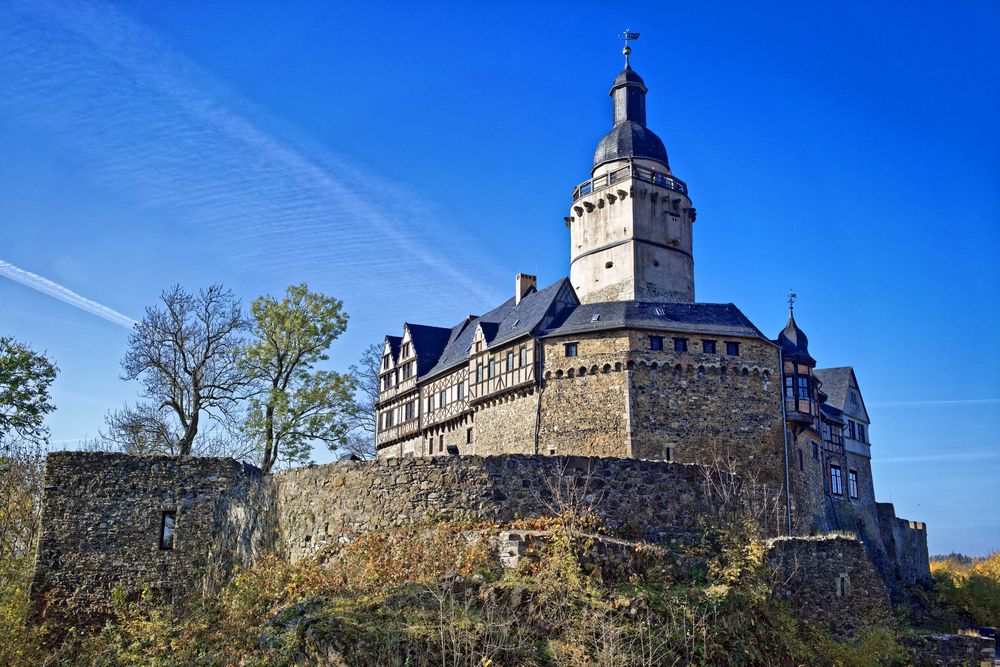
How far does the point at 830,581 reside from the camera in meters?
22.8

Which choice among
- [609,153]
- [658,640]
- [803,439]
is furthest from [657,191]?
[658,640]

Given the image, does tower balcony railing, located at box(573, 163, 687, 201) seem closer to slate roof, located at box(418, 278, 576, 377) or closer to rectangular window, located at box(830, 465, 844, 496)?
slate roof, located at box(418, 278, 576, 377)

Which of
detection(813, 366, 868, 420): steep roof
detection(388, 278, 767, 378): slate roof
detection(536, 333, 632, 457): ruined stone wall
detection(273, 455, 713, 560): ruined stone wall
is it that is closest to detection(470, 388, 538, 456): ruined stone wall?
detection(536, 333, 632, 457): ruined stone wall

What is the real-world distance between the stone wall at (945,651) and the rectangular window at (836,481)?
22.7 m

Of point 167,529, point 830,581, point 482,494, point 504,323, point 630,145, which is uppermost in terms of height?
point 630,145

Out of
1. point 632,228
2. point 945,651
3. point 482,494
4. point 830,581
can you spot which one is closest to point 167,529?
point 482,494

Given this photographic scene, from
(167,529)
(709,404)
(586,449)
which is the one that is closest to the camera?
(167,529)

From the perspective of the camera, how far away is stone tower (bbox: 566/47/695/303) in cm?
4219

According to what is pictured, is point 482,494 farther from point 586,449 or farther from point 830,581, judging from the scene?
point 586,449

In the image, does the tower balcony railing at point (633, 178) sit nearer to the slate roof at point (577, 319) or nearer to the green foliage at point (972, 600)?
the slate roof at point (577, 319)

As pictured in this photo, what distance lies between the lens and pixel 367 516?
20.1 metres

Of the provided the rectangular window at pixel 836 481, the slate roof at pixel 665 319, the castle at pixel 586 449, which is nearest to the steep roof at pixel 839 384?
the castle at pixel 586 449

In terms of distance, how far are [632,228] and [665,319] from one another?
315 inches

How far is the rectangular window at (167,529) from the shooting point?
22.9 metres
